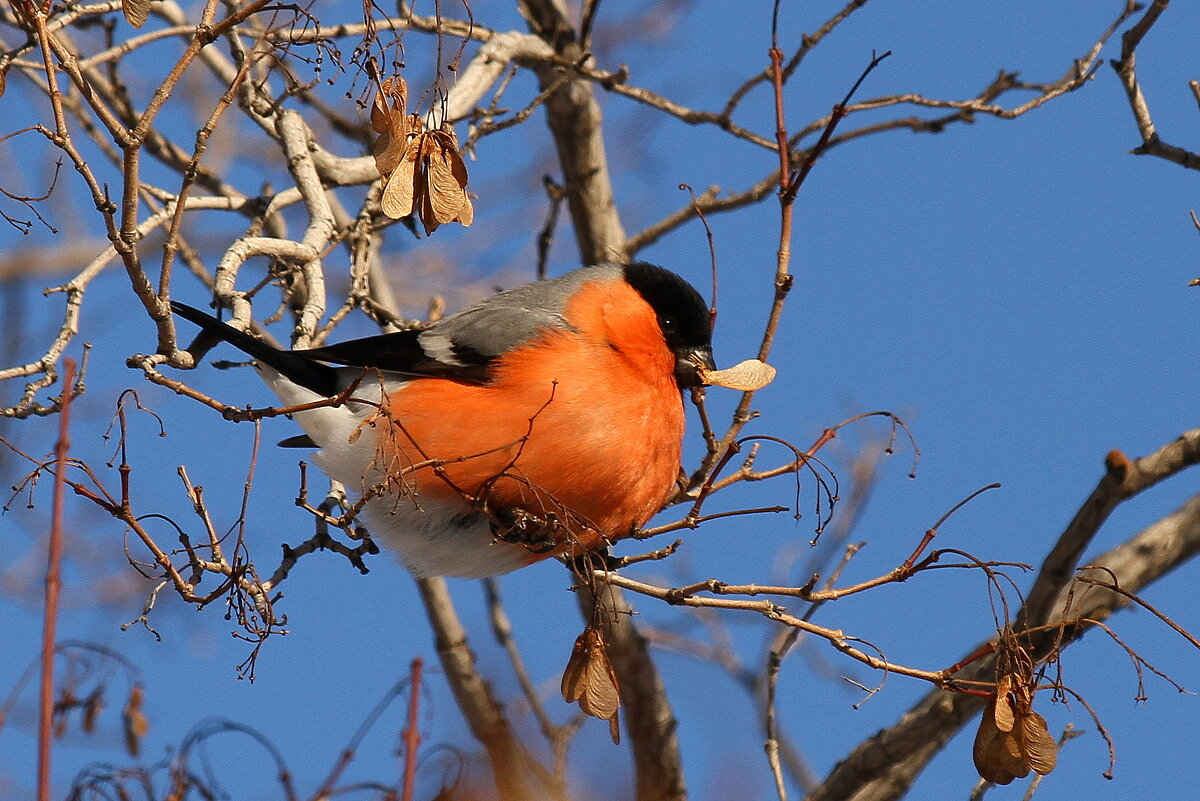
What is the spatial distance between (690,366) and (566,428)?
0.63 meters

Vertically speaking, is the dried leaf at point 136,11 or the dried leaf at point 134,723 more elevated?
the dried leaf at point 136,11

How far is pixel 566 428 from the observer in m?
3.20

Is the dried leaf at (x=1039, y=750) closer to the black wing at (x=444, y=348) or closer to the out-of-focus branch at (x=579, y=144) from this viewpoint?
the black wing at (x=444, y=348)

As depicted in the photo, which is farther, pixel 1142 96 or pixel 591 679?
pixel 1142 96

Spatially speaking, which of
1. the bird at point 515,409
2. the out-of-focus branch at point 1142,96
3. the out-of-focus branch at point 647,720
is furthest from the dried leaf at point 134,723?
the out-of-focus branch at point 1142,96

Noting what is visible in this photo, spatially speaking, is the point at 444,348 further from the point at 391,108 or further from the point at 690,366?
the point at 391,108

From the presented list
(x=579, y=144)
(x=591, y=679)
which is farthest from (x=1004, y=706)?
(x=579, y=144)

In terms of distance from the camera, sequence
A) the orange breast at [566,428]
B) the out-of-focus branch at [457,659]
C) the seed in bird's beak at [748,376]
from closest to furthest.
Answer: the seed in bird's beak at [748,376]
the orange breast at [566,428]
the out-of-focus branch at [457,659]

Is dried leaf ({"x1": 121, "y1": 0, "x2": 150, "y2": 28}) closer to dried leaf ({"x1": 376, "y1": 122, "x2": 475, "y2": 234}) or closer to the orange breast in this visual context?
dried leaf ({"x1": 376, "y1": 122, "x2": 475, "y2": 234})

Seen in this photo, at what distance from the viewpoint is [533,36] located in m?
4.68

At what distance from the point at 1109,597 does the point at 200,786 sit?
2.39 metres

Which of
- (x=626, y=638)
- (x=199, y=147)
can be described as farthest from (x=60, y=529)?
(x=626, y=638)

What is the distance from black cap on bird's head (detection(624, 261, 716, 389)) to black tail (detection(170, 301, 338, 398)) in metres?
0.99

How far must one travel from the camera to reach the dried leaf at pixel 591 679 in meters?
2.36
